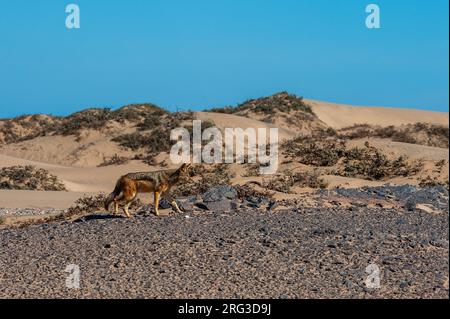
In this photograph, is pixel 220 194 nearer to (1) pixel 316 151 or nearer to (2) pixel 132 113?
(1) pixel 316 151

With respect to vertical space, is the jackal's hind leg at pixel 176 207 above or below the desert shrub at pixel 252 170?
below

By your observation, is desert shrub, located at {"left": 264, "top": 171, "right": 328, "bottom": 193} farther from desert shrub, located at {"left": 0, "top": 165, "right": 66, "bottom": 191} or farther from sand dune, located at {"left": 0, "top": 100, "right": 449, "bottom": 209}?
desert shrub, located at {"left": 0, "top": 165, "right": 66, "bottom": 191}

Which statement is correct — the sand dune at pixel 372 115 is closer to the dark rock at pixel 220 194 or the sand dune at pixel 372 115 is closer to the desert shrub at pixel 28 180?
the desert shrub at pixel 28 180

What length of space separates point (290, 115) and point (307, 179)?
18.5 metres

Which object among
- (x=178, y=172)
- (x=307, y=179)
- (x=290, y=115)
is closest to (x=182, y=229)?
(x=178, y=172)

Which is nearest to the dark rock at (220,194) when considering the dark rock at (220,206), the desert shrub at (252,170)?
the dark rock at (220,206)

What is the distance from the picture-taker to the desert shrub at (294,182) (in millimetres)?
14773

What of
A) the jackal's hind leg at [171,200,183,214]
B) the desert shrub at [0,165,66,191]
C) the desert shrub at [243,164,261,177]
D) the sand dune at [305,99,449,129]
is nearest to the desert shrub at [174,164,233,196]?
the desert shrub at [243,164,261,177]

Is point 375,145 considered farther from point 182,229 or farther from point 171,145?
point 182,229

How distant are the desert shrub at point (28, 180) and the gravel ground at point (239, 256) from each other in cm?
1030

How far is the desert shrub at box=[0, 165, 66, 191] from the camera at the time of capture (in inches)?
853

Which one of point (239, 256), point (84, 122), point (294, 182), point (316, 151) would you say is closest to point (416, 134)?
point (316, 151)

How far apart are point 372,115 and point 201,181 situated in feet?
106

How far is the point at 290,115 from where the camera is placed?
35031 millimetres
